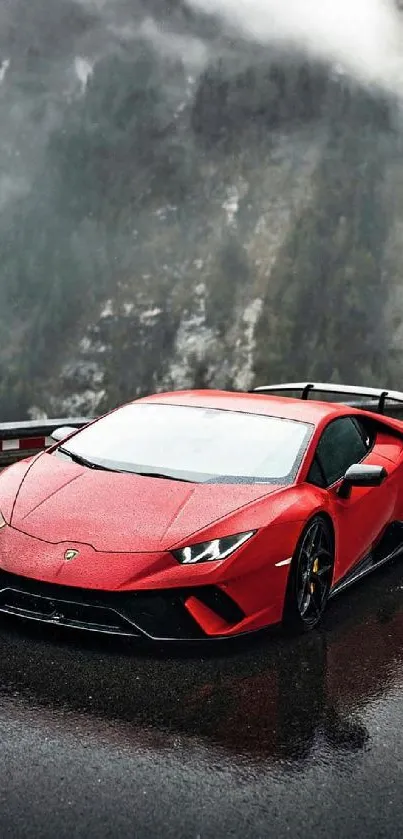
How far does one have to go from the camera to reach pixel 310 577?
493cm

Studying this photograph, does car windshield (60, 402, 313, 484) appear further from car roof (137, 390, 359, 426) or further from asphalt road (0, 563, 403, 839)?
asphalt road (0, 563, 403, 839)

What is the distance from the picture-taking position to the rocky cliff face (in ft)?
495

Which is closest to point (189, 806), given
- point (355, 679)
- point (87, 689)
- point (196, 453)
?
point (87, 689)

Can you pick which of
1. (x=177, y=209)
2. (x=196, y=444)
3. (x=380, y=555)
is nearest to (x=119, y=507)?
(x=196, y=444)

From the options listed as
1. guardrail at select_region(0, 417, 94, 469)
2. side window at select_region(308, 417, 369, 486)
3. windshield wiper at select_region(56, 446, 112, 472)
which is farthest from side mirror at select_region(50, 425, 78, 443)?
guardrail at select_region(0, 417, 94, 469)

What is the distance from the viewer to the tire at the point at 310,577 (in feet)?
15.4

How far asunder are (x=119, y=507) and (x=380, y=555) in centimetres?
209

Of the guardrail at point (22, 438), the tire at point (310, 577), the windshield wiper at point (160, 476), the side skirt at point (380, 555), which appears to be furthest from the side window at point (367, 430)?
the guardrail at point (22, 438)

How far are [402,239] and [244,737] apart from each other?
156 meters

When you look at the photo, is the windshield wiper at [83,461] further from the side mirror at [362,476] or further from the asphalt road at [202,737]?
the side mirror at [362,476]

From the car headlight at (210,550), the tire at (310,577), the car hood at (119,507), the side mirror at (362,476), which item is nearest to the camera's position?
the car headlight at (210,550)

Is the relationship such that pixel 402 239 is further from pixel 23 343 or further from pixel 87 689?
pixel 87 689

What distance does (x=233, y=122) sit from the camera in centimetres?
16638

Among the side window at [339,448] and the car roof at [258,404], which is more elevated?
the car roof at [258,404]
